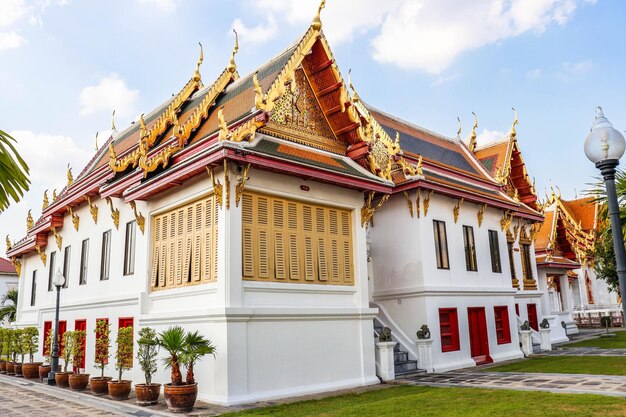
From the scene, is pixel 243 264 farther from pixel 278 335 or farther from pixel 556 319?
pixel 556 319

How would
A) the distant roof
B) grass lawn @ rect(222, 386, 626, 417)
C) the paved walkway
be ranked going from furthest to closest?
the distant roof < the paved walkway < grass lawn @ rect(222, 386, 626, 417)

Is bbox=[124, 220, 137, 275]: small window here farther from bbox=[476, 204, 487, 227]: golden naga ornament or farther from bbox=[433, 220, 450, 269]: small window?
bbox=[476, 204, 487, 227]: golden naga ornament

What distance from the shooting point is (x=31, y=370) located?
1504 centimetres

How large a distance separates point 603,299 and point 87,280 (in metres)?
36.0

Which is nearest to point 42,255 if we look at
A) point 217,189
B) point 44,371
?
point 44,371

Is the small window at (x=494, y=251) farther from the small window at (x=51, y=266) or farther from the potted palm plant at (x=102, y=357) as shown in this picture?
the small window at (x=51, y=266)

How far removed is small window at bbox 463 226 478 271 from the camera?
16.1 meters

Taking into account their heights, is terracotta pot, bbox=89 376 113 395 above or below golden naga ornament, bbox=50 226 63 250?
below

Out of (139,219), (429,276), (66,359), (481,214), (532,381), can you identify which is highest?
(481,214)

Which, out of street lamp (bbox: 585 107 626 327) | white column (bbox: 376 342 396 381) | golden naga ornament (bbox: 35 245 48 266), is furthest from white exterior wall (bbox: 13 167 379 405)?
street lamp (bbox: 585 107 626 327)

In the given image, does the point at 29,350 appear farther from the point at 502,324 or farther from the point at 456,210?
the point at 502,324

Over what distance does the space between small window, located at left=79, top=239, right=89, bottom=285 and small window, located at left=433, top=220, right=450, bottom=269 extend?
32.9ft

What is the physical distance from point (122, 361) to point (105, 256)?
175 inches

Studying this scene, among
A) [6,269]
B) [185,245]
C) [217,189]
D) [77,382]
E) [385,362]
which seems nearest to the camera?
[217,189]
